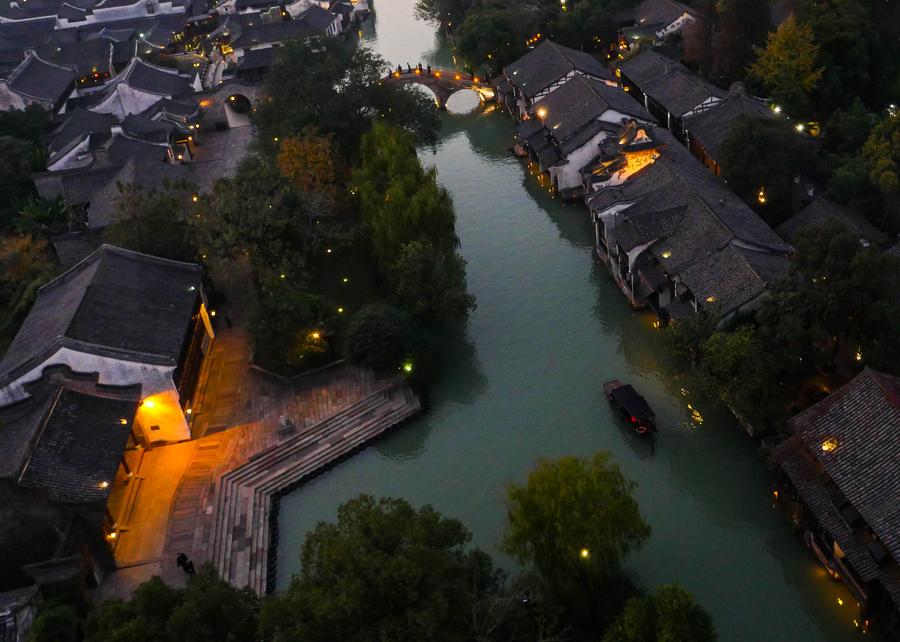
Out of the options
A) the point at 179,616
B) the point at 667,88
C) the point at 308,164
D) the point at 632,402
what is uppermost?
the point at 667,88

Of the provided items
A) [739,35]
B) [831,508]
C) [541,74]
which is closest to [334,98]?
[541,74]

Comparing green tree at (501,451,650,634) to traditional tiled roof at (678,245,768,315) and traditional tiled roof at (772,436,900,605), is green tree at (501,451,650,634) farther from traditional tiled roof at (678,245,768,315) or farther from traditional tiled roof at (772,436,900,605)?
traditional tiled roof at (678,245,768,315)

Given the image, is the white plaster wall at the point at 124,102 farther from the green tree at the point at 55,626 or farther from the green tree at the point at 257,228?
the green tree at the point at 55,626

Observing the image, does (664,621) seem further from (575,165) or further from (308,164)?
(575,165)

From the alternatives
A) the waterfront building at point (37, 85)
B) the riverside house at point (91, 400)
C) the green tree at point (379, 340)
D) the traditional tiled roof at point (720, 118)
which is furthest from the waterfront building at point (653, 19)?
the waterfront building at point (37, 85)

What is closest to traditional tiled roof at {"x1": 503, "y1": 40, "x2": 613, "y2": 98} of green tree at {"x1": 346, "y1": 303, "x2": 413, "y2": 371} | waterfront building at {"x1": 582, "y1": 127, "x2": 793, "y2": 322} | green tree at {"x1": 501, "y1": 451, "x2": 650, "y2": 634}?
waterfront building at {"x1": 582, "y1": 127, "x2": 793, "y2": 322}

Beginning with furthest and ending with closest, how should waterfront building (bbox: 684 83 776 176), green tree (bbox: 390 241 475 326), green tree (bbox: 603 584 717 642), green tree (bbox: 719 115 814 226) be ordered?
waterfront building (bbox: 684 83 776 176) < green tree (bbox: 719 115 814 226) < green tree (bbox: 390 241 475 326) < green tree (bbox: 603 584 717 642)
